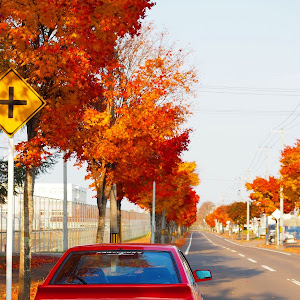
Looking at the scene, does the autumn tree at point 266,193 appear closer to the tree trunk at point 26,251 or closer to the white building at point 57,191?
the tree trunk at point 26,251

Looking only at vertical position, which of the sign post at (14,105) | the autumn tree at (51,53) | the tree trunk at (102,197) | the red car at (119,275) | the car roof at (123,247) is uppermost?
the autumn tree at (51,53)

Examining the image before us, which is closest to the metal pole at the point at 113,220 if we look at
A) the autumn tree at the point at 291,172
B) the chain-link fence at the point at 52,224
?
the chain-link fence at the point at 52,224

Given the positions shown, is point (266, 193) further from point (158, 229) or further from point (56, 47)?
point (56, 47)

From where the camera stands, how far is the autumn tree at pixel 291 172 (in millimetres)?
54188

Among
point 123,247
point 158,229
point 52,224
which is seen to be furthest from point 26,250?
point 158,229

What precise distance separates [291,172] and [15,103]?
154ft

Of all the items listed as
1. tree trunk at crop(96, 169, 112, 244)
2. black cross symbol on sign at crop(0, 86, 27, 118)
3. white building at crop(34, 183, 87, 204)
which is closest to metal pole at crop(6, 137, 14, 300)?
black cross symbol on sign at crop(0, 86, 27, 118)

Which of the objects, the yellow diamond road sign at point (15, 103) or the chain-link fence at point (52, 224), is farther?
the chain-link fence at point (52, 224)

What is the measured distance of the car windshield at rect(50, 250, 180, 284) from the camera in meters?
6.15

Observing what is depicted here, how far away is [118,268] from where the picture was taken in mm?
6516

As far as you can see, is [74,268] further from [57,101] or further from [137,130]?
[137,130]

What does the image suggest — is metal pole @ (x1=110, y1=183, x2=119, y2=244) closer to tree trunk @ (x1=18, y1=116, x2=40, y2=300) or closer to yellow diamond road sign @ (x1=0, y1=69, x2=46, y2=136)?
tree trunk @ (x1=18, y1=116, x2=40, y2=300)

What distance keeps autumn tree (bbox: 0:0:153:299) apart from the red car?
623 cm

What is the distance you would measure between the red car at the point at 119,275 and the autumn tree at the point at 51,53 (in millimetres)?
6235
